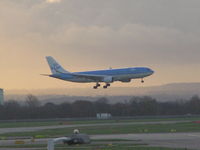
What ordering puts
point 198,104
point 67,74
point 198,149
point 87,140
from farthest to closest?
point 198,104, point 67,74, point 87,140, point 198,149

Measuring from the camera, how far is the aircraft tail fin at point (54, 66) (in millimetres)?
97806

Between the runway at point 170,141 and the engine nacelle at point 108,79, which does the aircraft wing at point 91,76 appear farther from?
the runway at point 170,141

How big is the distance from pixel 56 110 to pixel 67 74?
69484mm

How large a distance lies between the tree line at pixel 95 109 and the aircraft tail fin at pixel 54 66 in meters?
40.5

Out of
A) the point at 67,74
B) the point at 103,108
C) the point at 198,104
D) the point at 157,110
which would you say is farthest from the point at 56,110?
the point at 67,74

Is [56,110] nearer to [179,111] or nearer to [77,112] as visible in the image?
[77,112]

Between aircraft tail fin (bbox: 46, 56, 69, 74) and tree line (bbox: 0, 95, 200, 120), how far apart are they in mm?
40524

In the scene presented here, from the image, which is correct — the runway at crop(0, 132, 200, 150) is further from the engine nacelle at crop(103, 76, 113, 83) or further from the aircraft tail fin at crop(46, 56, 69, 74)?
the aircraft tail fin at crop(46, 56, 69, 74)

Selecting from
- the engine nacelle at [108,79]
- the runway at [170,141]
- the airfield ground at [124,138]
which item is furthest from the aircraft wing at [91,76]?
the runway at [170,141]

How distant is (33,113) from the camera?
14888 cm

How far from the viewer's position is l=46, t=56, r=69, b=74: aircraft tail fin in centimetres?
9781

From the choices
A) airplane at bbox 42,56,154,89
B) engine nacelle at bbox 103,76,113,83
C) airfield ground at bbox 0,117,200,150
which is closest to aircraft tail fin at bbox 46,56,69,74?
airplane at bbox 42,56,154,89

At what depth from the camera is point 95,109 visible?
545ft

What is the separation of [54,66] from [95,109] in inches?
2622
